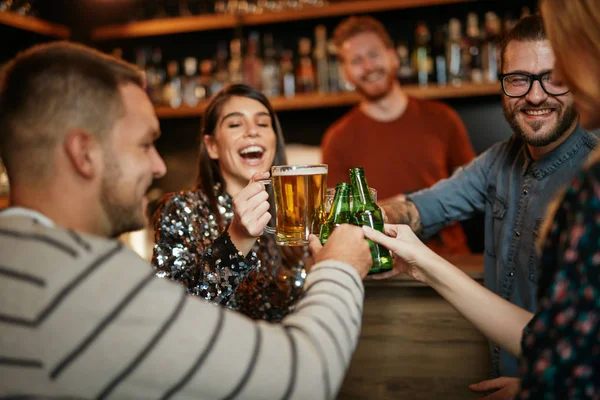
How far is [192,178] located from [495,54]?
205 centimetres

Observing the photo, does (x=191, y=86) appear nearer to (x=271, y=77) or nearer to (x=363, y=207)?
(x=271, y=77)

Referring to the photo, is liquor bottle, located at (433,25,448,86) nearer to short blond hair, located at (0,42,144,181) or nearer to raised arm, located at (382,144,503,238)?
raised arm, located at (382,144,503,238)

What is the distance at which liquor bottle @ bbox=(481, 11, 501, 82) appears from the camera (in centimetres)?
297

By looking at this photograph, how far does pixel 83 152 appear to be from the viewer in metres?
0.84

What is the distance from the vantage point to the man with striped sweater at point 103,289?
70cm

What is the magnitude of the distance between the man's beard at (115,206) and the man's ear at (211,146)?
85 centimetres

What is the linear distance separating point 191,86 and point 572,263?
121 inches

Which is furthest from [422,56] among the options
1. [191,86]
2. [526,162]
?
[526,162]

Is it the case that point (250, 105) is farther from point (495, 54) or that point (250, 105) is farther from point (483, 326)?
point (495, 54)

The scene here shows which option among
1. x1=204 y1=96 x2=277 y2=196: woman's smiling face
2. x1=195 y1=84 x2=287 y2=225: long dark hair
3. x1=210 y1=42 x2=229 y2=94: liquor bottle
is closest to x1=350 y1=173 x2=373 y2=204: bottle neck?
x1=204 y1=96 x2=277 y2=196: woman's smiling face

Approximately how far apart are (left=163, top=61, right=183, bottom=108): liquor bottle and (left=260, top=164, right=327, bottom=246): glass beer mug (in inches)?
94.2

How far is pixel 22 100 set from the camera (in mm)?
843

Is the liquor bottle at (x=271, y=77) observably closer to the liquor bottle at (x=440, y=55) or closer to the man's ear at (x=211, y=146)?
the liquor bottle at (x=440, y=55)

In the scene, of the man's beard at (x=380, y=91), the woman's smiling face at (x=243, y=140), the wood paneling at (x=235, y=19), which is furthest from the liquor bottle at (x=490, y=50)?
the woman's smiling face at (x=243, y=140)
